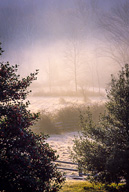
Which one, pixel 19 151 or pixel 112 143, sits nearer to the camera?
pixel 19 151

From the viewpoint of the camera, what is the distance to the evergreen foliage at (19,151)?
150 inches

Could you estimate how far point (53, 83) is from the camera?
2052 inches

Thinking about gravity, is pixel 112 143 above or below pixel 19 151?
below

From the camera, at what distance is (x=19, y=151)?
411 cm

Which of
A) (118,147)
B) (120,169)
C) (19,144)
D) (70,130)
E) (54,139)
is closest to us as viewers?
(19,144)

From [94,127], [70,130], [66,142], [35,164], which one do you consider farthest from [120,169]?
[70,130]

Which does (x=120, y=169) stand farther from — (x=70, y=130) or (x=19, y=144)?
(x=70, y=130)

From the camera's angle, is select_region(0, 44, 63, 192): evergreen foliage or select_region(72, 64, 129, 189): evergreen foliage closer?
select_region(0, 44, 63, 192): evergreen foliage

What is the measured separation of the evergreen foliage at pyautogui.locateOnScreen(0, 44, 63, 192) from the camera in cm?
380

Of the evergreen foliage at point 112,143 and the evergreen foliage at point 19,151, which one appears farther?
the evergreen foliage at point 112,143

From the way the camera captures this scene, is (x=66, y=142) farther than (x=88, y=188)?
Yes

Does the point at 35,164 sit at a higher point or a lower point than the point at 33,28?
lower

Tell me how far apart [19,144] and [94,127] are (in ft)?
11.7

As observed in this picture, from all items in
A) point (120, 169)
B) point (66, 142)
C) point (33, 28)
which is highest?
point (33, 28)
